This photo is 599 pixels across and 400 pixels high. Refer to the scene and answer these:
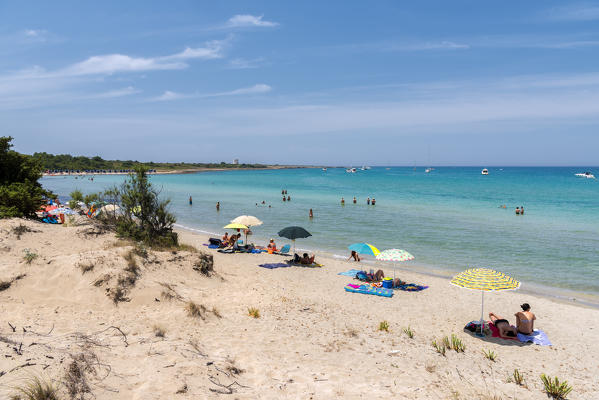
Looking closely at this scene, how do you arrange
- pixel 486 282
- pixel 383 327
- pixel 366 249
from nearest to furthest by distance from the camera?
pixel 383 327, pixel 486 282, pixel 366 249

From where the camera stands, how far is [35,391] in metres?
4.44

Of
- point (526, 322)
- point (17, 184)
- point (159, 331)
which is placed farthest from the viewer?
point (17, 184)

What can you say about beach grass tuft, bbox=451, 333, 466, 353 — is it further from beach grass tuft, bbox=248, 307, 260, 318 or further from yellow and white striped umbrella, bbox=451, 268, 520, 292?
beach grass tuft, bbox=248, 307, 260, 318

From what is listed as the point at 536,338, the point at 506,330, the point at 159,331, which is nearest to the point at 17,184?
the point at 159,331

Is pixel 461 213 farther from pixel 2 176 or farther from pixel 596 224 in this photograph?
pixel 2 176

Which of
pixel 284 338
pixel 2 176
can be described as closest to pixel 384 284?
pixel 284 338

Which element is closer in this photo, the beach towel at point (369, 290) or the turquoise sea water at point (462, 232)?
the beach towel at point (369, 290)

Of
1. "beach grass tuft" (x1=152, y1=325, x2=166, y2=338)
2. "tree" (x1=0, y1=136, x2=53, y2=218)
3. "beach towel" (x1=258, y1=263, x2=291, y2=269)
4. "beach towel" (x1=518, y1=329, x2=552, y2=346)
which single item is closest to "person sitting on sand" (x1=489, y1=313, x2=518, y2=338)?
"beach towel" (x1=518, y1=329, x2=552, y2=346)

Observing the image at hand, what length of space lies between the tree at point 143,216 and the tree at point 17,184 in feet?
17.7

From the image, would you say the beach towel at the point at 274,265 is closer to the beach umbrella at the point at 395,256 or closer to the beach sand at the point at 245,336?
the beach sand at the point at 245,336

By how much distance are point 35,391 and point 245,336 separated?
456 centimetres

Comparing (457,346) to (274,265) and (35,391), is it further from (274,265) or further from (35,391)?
(274,265)

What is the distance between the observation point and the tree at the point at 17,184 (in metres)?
16.8

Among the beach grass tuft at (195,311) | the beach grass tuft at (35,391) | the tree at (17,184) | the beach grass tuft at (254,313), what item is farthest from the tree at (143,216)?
the beach grass tuft at (35,391)
